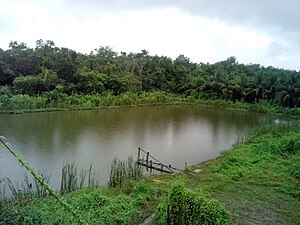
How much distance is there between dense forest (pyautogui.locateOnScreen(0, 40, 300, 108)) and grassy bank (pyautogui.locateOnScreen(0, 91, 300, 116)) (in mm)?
832

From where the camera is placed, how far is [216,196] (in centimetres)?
637

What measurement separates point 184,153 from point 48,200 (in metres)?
6.81

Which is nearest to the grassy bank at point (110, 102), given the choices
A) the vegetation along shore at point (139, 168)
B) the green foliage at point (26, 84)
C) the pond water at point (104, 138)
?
the vegetation along shore at point (139, 168)

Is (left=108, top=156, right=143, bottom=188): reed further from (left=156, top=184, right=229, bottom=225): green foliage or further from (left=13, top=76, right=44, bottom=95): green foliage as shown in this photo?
(left=13, top=76, right=44, bottom=95): green foliage

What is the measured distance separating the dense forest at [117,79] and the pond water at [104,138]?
5403 mm

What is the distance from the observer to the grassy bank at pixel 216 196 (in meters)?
4.66

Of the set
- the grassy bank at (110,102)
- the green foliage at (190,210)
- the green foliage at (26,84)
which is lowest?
the green foliage at (190,210)

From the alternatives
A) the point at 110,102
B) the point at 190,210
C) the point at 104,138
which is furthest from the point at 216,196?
the point at 110,102

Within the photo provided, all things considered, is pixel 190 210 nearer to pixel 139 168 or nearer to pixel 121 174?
pixel 121 174

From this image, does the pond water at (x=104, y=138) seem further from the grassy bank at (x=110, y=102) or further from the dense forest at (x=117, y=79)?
the dense forest at (x=117, y=79)

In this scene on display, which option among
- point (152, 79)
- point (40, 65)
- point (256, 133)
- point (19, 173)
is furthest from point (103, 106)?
point (19, 173)

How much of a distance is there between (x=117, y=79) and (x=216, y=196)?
73.6 feet

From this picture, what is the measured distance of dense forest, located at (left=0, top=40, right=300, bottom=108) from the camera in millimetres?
23922

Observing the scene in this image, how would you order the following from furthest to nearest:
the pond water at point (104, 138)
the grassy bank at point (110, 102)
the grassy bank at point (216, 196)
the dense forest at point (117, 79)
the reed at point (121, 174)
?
the dense forest at point (117, 79)
the grassy bank at point (110, 102)
the pond water at point (104, 138)
the reed at point (121, 174)
the grassy bank at point (216, 196)
